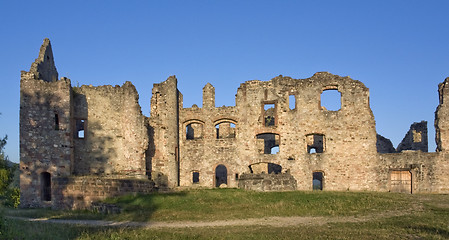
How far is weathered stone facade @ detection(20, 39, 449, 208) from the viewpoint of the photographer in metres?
23.5

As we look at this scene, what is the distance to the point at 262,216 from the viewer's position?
1583 cm

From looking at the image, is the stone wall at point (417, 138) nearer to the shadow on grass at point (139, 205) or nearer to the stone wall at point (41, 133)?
the shadow on grass at point (139, 205)

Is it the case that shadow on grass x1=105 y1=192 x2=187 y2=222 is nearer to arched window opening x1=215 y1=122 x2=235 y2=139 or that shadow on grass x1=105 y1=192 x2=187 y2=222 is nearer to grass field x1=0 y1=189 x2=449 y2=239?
grass field x1=0 y1=189 x2=449 y2=239

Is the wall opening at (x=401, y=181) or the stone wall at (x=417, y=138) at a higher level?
the stone wall at (x=417, y=138)

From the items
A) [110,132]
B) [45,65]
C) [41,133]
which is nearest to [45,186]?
[41,133]

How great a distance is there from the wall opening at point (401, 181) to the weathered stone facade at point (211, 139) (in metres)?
0.07

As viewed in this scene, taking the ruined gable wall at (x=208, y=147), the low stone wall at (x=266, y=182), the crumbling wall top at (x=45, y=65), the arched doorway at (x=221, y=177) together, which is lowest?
the arched doorway at (x=221, y=177)

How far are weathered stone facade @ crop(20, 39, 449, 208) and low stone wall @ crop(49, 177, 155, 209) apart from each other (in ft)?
8.65

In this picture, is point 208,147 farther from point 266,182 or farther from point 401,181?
point 401,181

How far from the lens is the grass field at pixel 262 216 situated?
1148cm

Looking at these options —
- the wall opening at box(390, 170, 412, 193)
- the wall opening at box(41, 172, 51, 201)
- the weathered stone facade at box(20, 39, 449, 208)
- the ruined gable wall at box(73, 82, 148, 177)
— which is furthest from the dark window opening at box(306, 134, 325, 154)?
the wall opening at box(41, 172, 51, 201)

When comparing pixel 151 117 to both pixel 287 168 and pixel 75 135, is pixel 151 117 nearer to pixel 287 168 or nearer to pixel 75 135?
pixel 75 135

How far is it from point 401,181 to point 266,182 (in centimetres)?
947

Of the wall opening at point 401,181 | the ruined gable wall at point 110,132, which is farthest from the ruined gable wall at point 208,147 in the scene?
the wall opening at point 401,181
